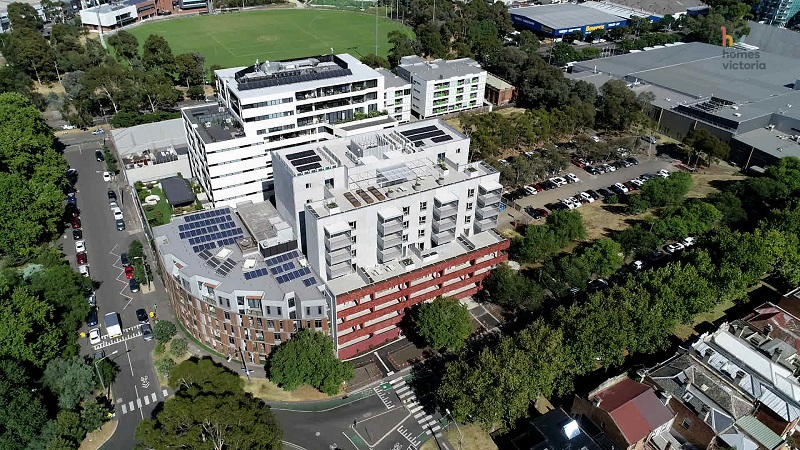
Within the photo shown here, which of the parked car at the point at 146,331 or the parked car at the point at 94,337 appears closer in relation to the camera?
the parked car at the point at 94,337

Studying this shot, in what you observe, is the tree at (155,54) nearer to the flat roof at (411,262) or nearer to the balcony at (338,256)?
the balcony at (338,256)

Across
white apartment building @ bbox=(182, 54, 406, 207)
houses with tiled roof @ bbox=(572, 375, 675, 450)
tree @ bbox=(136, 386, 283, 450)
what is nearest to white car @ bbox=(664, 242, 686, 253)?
houses with tiled roof @ bbox=(572, 375, 675, 450)

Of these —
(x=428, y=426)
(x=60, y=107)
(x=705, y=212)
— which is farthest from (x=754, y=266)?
(x=60, y=107)

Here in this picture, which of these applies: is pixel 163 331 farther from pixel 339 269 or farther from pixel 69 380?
pixel 339 269

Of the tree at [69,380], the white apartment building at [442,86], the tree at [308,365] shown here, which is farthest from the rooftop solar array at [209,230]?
the white apartment building at [442,86]

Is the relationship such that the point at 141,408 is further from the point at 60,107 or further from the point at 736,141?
the point at 736,141

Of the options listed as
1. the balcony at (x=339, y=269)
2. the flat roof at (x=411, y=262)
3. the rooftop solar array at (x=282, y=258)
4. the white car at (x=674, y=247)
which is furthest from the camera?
the white car at (x=674, y=247)

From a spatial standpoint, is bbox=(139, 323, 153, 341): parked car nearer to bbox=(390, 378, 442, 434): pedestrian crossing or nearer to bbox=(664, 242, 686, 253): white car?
bbox=(390, 378, 442, 434): pedestrian crossing
